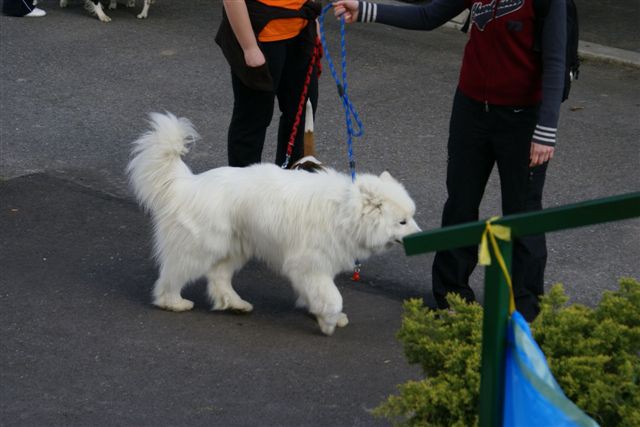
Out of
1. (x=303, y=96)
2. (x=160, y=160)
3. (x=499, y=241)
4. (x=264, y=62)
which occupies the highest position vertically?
(x=499, y=241)

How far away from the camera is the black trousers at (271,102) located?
560 cm

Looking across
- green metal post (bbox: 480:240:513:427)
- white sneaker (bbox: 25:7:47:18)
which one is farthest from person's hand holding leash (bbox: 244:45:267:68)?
white sneaker (bbox: 25:7:47:18)

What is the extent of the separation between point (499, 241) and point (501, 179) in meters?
2.71

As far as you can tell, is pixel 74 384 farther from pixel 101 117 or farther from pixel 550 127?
pixel 101 117

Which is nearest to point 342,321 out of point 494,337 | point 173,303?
point 173,303

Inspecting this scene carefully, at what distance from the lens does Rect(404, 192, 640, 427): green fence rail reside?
7.18 feet

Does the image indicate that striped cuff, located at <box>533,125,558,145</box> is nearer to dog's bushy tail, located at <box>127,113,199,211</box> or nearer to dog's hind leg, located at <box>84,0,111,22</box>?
dog's bushy tail, located at <box>127,113,199,211</box>

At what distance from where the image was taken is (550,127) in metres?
4.45

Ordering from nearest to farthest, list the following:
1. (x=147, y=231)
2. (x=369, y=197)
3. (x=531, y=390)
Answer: (x=531, y=390), (x=369, y=197), (x=147, y=231)

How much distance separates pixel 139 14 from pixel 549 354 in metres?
8.48

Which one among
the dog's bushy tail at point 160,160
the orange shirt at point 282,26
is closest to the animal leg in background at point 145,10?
the orange shirt at point 282,26

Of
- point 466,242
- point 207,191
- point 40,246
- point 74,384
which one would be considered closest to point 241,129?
point 207,191

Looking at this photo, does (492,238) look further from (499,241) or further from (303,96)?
(303,96)

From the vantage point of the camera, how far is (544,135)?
448cm
